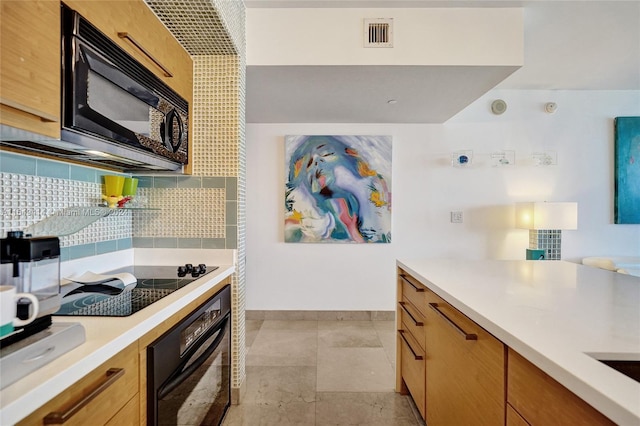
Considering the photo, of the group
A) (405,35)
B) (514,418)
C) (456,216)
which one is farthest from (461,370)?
(456,216)

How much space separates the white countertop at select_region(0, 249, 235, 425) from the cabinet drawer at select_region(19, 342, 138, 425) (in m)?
0.04

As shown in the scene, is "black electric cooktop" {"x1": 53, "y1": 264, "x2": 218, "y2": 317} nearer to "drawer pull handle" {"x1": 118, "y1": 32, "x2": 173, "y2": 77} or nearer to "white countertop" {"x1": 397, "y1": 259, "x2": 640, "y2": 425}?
"drawer pull handle" {"x1": 118, "y1": 32, "x2": 173, "y2": 77}

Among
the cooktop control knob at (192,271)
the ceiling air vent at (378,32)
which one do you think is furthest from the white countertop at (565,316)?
the ceiling air vent at (378,32)

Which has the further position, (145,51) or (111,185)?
(111,185)

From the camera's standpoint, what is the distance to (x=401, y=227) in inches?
131

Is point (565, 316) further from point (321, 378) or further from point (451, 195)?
point (451, 195)

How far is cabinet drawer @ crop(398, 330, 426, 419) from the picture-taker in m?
1.55

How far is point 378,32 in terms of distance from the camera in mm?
1984

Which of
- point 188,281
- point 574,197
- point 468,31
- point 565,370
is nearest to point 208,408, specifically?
point 188,281

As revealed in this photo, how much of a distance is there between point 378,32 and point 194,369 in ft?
7.21

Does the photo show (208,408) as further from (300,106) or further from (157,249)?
(300,106)

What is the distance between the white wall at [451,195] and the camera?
130 inches

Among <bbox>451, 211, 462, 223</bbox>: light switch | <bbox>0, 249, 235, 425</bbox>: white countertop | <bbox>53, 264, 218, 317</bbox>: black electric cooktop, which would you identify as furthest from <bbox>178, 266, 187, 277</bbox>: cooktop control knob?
<bbox>451, 211, 462, 223</bbox>: light switch

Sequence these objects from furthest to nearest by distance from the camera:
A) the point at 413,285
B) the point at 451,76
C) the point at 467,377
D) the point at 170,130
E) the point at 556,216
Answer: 1. the point at 556,216
2. the point at 451,76
3. the point at 413,285
4. the point at 170,130
5. the point at 467,377
